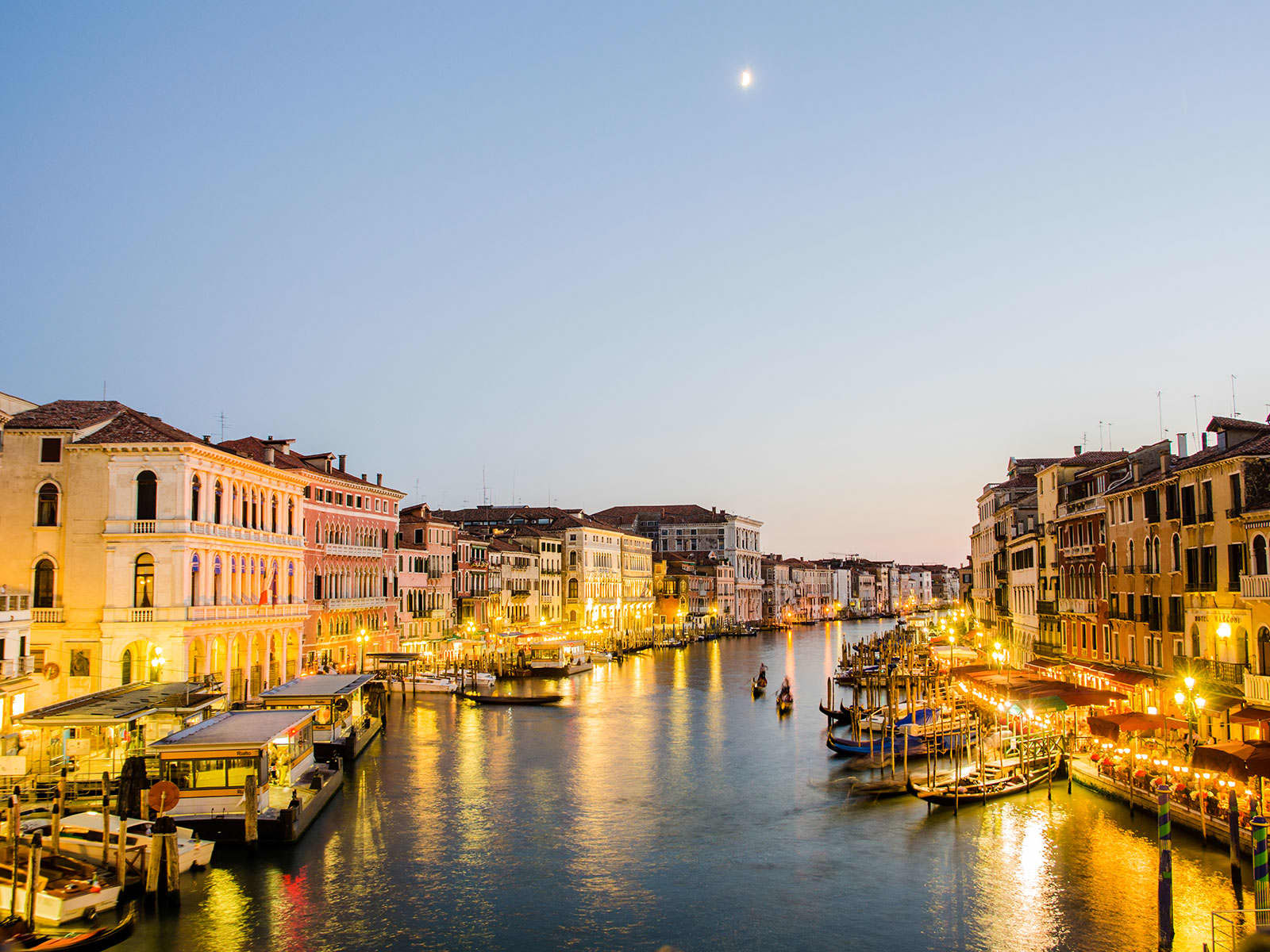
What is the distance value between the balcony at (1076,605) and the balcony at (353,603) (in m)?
28.0

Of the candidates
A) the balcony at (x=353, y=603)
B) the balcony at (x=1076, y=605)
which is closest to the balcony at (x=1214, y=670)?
the balcony at (x=1076, y=605)

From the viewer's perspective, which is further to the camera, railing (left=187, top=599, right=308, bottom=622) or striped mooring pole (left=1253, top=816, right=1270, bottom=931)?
railing (left=187, top=599, right=308, bottom=622)

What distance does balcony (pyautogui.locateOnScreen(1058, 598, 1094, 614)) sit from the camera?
105 feet

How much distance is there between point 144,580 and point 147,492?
95.5 inches

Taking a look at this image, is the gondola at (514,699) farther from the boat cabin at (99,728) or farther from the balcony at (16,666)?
the balcony at (16,666)

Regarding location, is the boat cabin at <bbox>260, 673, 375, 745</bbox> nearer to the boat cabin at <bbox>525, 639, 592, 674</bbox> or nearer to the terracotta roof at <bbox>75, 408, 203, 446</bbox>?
the terracotta roof at <bbox>75, 408, 203, 446</bbox>

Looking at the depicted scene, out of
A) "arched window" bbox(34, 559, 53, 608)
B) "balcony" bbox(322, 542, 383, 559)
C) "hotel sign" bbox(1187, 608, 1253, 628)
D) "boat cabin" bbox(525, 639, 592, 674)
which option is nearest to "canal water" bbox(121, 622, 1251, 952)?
"hotel sign" bbox(1187, 608, 1253, 628)

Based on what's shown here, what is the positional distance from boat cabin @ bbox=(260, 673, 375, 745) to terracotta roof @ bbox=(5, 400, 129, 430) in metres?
9.12

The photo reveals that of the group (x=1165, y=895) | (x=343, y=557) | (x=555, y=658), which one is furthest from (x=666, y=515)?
(x=1165, y=895)

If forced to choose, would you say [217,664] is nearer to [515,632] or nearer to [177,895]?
[177,895]

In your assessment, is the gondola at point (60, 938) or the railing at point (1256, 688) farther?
the railing at point (1256, 688)

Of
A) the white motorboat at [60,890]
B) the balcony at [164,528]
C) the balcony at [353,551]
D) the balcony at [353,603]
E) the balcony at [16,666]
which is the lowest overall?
the white motorboat at [60,890]

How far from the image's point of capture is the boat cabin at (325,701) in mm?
27703

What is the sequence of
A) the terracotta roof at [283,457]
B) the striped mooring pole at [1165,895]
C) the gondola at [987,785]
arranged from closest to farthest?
the striped mooring pole at [1165,895], the gondola at [987,785], the terracotta roof at [283,457]
